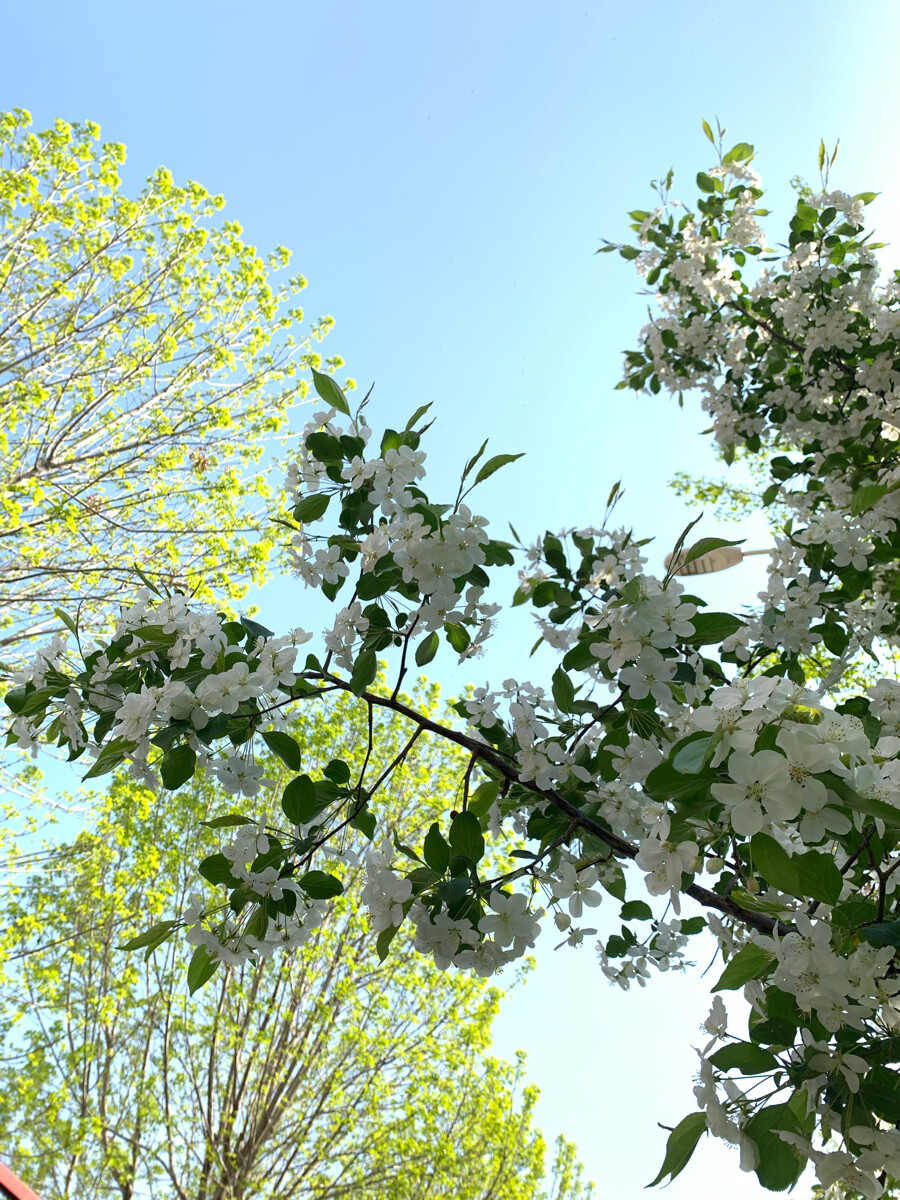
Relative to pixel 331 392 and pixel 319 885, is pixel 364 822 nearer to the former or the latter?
pixel 319 885

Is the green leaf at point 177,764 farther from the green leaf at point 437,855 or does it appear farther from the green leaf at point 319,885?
the green leaf at point 437,855

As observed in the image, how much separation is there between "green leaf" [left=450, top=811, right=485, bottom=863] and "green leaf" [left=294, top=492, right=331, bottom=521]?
52 cm

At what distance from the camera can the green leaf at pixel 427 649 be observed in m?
Answer: 1.23

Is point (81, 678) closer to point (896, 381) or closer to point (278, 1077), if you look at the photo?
point (896, 381)

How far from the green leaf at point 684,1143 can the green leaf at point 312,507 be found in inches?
37.1

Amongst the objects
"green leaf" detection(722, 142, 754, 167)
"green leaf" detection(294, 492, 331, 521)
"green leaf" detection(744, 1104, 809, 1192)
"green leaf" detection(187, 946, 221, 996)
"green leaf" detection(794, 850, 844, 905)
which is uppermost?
"green leaf" detection(722, 142, 754, 167)

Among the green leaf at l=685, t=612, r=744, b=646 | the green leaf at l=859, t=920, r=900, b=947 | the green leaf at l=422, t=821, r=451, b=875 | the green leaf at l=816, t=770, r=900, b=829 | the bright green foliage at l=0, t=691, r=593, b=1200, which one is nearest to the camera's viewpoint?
the green leaf at l=816, t=770, r=900, b=829

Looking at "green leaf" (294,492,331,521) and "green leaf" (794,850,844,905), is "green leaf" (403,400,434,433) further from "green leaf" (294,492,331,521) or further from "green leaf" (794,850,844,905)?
"green leaf" (794,850,844,905)

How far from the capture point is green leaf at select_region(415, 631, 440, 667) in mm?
1226

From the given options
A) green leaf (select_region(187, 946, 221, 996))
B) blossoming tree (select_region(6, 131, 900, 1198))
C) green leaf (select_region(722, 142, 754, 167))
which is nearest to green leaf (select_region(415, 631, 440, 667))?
blossoming tree (select_region(6, 131, 900, 1198))

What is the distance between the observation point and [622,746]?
1186mm

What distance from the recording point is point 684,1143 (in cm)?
84

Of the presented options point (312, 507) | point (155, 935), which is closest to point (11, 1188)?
point (155, 935)

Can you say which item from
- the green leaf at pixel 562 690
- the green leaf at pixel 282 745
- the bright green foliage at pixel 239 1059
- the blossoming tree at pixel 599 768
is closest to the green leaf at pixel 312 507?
the blossoming tree at pixel 599 768
